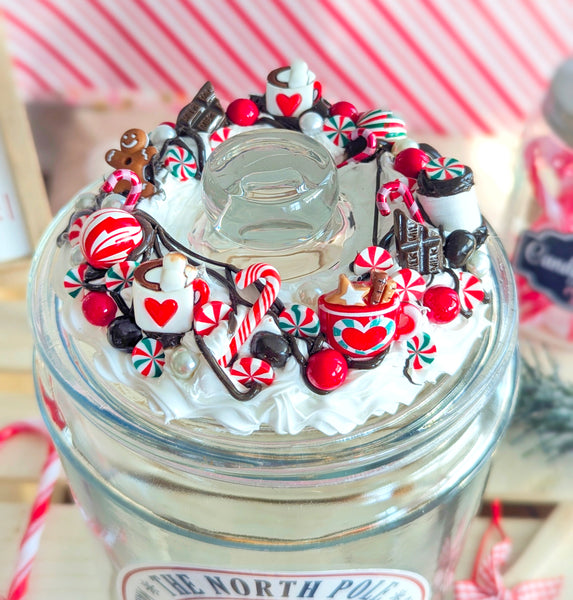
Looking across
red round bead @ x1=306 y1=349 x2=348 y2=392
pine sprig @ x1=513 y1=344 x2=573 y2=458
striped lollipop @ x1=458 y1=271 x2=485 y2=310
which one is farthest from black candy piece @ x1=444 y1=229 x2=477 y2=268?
pine sprig @ x1=513 y1=344 x2=573 y2=458

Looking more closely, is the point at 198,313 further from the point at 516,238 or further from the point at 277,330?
the point at 516,238

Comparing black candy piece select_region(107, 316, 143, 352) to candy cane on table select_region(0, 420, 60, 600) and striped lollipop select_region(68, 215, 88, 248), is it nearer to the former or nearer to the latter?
striped lollipop select_region(68, 215, 88, 248)

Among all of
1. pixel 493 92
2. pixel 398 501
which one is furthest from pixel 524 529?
pixel 493 92

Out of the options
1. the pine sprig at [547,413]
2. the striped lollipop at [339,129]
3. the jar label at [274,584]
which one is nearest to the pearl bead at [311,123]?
the striped lollipop at [339,129]

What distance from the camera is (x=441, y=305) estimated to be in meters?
0.52

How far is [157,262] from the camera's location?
19.5 inches

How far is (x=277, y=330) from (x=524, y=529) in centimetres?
53

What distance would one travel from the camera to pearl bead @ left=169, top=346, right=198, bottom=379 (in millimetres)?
489

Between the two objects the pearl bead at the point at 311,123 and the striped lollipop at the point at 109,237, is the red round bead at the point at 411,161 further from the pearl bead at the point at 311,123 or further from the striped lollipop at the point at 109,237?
the striped lollipop at the point at 109,237

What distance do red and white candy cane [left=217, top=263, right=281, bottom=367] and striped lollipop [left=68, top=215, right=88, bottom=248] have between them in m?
0.15

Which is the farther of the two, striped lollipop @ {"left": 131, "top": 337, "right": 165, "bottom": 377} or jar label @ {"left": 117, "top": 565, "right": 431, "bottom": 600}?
jar label @ {"left": 117, "top": 565, "right": 431, "bottom": 600}

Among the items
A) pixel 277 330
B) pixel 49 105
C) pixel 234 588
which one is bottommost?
pixel 234 588

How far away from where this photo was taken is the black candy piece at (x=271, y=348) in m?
0.49

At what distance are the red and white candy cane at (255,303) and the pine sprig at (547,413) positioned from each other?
543 mm
